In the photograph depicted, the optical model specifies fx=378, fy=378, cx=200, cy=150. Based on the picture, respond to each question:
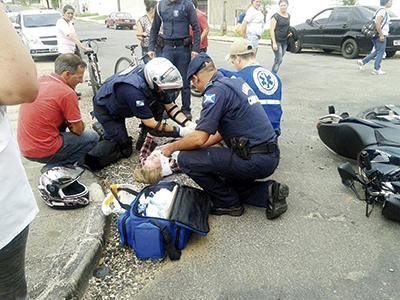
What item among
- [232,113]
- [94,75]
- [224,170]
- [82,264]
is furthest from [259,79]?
[94,75]

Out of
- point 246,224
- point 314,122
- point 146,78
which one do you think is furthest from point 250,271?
point 314,122

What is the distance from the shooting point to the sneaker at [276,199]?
10.3 feet

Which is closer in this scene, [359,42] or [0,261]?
[0,261]

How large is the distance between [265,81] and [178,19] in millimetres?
2197

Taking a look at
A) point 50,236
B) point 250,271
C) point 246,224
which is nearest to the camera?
point 250,271

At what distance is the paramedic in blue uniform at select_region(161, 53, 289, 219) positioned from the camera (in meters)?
2.99

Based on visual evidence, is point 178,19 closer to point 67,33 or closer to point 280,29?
point 67,33

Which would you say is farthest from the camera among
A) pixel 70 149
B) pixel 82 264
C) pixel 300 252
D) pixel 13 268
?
pixel 70 149

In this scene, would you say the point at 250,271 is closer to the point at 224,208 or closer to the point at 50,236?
the point at 224,208

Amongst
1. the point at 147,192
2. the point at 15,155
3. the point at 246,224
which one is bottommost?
the point at 246,224

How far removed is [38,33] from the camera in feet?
40.0

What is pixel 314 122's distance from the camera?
18.6 feet

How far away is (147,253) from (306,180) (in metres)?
1.95

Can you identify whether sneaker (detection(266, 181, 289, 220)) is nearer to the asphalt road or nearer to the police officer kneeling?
the asphalt road
